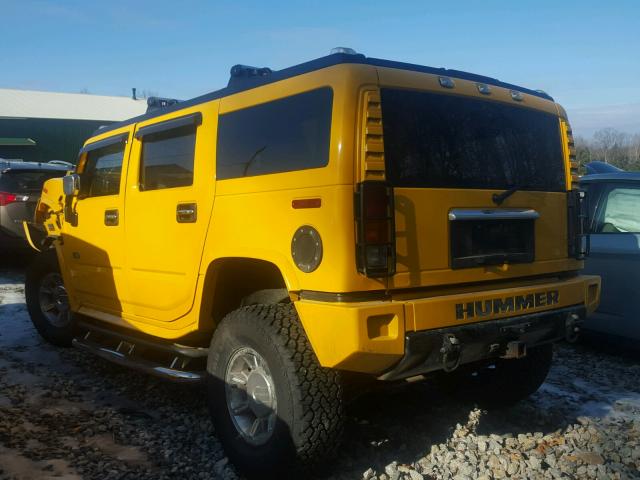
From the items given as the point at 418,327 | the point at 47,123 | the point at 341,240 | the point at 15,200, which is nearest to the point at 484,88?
the point at 341,240

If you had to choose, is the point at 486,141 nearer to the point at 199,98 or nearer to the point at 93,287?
the point at 199,98

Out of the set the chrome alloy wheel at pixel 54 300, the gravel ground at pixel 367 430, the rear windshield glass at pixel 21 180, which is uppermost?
the rear windshield glass at pixel 21 180

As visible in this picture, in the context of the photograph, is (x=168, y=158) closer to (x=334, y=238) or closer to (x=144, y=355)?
(x=144, y=355)

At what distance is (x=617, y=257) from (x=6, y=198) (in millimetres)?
7723

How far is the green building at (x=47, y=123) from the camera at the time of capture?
99.4 feet

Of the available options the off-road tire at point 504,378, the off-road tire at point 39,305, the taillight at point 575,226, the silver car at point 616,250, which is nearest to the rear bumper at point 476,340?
the taillight at point 575,226

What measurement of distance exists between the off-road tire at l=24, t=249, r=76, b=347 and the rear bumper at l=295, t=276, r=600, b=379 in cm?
344

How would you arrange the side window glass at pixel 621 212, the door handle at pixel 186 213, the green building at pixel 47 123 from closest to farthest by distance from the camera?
1. the door handle at pixel 186 213
2. the side window glass at pixel 621 212
3. the green building at pixel 47 123

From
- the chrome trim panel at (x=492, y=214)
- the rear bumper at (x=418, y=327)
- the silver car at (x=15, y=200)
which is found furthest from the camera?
the silver car at (x=15, y=200)

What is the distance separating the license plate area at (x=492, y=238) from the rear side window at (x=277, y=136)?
0.79 m

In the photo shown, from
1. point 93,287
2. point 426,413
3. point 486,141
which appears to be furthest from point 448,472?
point 93,287

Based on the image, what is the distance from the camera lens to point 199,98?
3.89 metres

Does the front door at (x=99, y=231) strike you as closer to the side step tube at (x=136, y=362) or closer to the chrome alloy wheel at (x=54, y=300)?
the side step tube at (x=136, y=362)

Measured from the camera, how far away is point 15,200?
8609 mm
